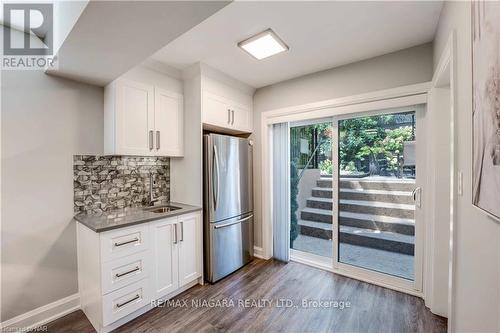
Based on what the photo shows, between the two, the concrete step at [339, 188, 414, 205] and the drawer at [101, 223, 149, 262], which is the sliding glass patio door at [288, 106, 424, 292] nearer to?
the concrete step at [339, 188, 414, 205]

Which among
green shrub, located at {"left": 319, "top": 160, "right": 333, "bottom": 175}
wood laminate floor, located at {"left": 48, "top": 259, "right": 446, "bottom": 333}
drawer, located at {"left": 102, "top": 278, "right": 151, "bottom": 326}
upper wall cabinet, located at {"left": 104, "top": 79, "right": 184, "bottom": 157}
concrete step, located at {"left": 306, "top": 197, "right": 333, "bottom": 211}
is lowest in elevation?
wood laminate floor, located at {"left": 48, "top": 259, "right": 446, "bottom": 333}

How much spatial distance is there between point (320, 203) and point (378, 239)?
787 millimetres

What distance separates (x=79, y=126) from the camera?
7.21 ft

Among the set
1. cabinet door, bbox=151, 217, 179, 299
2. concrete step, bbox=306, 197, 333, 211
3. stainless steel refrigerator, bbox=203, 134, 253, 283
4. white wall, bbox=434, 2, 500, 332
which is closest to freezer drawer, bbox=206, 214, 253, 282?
stainless steel refrigerator, bbox=203, 134, 253, 283

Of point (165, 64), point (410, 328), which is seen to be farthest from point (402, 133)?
point (165, 64)

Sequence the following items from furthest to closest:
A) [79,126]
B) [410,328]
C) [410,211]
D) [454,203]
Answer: [410,211], [79,126], [410,328], [454,203]

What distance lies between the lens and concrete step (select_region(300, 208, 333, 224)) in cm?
299

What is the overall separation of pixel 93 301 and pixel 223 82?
8.63ft

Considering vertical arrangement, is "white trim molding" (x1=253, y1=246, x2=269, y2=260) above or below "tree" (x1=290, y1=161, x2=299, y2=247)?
below

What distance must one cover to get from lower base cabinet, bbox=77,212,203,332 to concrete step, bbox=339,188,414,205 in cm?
191

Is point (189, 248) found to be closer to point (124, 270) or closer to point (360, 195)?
point (124, 270)

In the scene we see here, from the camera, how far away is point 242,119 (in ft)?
10.5

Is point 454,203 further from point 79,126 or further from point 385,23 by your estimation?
point 79,126

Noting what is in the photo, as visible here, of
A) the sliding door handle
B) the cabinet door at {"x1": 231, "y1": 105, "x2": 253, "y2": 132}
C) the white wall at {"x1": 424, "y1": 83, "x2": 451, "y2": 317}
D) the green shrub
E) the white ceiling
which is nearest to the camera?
the white ceiling
